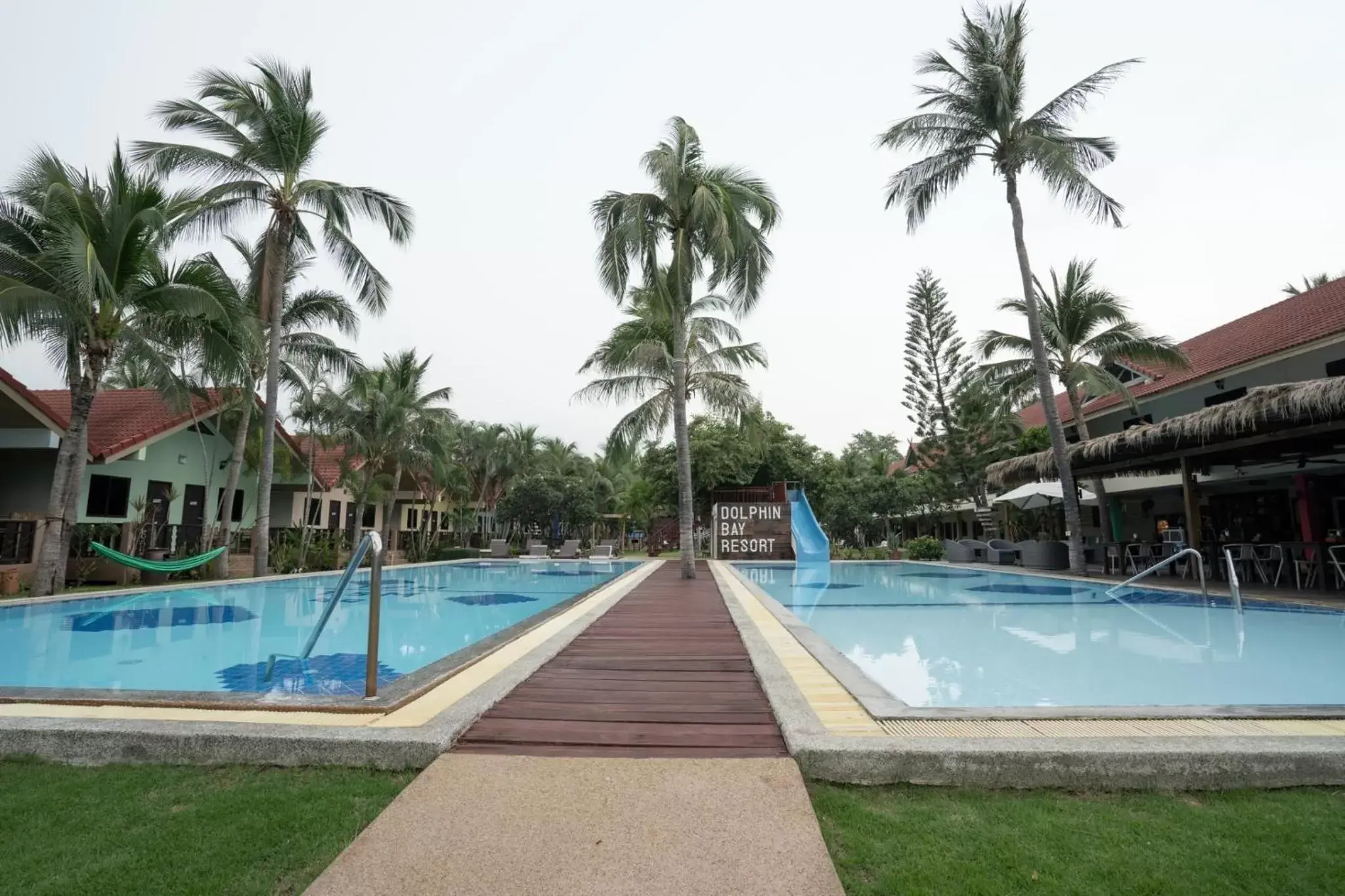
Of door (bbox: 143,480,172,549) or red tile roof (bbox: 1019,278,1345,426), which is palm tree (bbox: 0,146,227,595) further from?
red tile roof (bbox: 1019,278,1345,426)

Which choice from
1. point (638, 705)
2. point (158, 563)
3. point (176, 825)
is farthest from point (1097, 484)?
point (158, 563)

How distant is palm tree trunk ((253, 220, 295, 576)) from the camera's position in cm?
1473

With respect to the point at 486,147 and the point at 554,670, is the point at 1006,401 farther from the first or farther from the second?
the point at 554,670

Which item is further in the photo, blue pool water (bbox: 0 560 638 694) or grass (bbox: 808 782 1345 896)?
blue pool water (bbox: 0 560 638 694)

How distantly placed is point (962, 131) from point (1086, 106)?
2.39 meters

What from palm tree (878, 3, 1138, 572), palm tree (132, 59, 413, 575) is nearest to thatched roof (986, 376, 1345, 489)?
palm tree (878, 3, 1138, 572)

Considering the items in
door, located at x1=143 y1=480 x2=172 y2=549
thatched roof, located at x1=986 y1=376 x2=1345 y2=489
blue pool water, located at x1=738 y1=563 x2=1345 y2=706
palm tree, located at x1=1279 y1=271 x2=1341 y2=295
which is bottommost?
blue pool water, located at x1=738 y1=563 x2=1345 y2=706

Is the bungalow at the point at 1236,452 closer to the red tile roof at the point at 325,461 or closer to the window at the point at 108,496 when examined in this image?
the red tile roof at the point at 325,461

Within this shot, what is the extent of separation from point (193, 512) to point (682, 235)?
1587 centimetres

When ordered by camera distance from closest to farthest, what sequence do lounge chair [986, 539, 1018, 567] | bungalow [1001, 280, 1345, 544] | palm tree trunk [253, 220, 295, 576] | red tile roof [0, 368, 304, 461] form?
1. bungalow [1001, 280, 1345, 544]
2. red tile roof [0, 368, 304, 461]
3. palm tree trunk [253, 220, 295, 576]
4. lounge chair [986, 539, 1018, 567]

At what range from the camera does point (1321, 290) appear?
16.4 meters

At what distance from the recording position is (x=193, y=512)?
62.7 ft

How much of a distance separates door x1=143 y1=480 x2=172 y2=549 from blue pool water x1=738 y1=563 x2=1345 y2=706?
13.6 metres

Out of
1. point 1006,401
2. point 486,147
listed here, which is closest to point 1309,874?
point 486,147
